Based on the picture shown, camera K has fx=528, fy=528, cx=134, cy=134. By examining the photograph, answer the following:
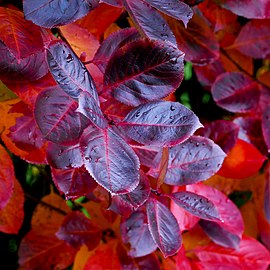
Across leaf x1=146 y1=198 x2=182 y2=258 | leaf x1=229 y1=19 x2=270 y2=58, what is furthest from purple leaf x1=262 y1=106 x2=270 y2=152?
leaf x1=146 y1=198 x2=182 y2=258

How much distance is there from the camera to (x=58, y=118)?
530 mm

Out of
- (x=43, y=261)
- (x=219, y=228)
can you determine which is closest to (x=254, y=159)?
(x=219, y=228)

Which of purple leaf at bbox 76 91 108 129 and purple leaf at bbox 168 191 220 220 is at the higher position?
purple leaf at bbox 76 91 108 129

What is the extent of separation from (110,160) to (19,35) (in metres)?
0.16

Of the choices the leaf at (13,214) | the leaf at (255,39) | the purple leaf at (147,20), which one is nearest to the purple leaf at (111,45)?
the purple leaf at (147,20)

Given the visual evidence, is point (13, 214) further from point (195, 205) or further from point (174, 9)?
point (174, 9)

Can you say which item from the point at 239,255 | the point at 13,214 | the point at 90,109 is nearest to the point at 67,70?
the point at 90,109

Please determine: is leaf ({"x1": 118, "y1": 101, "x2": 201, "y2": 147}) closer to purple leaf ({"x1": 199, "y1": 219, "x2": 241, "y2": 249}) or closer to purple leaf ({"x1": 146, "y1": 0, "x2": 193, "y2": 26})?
purple leaf ({"x1": 146, "y1": 0, "x2": 193, "y2": 26})

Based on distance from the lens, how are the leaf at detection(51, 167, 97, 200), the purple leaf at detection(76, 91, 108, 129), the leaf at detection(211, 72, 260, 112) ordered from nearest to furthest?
the purple leaf at detection(76, 91, 108, 129) < the leaf at detection(51, 167, 97, 200) < the leaf at detection(211, 72, 260, 112)

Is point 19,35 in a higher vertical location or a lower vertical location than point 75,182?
higher

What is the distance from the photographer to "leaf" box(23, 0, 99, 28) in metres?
0.51

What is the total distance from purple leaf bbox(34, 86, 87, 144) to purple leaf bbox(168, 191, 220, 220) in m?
0.17

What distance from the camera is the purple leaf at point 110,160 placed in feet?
1.62

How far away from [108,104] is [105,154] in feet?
0.25
